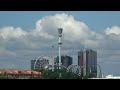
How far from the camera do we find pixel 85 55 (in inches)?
1040
